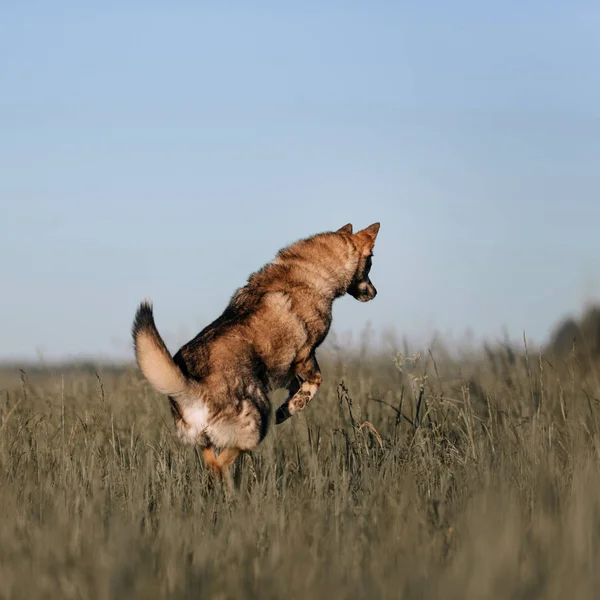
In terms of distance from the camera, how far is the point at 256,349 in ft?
20.0

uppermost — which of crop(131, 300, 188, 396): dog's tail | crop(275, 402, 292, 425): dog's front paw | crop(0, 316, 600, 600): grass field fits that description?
crop(131, 300, 188, 396): dog's tail

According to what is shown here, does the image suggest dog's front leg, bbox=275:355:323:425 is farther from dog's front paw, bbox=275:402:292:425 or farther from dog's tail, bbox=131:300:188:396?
dog's tail, bbox=131:300:188:396

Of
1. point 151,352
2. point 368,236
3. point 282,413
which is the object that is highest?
→ point 368,236

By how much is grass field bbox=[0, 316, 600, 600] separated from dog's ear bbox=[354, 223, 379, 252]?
1.76 metres

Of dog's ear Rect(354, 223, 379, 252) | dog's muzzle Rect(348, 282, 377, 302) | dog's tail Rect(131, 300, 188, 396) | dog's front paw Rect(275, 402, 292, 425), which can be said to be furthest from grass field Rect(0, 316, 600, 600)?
dog's ear Rect(354, 223, 379, 252)

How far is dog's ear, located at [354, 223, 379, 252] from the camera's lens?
763cm

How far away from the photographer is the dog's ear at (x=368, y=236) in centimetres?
763

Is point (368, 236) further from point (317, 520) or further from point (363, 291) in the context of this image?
point (317, 520)

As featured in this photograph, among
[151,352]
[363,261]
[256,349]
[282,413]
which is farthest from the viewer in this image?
[363,261]

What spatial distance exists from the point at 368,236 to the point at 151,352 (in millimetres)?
2921

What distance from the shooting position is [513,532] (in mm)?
3160

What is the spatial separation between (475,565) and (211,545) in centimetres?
100

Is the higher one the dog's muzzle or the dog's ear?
the dog's ear

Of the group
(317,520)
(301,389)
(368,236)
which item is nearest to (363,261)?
(368,236)
